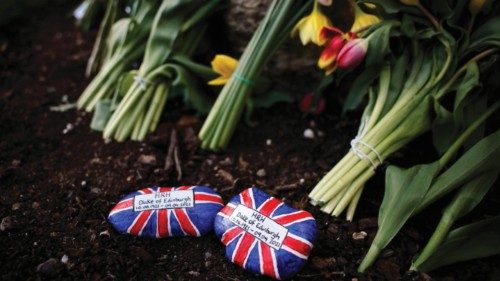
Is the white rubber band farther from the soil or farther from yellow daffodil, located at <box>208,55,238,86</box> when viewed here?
yellow daffodil, located at <box>208,55,238,86</box>

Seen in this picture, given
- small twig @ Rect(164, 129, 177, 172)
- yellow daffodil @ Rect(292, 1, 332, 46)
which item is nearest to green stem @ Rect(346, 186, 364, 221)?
yellow daffodil @ Rect(292, 1, 332, 46)

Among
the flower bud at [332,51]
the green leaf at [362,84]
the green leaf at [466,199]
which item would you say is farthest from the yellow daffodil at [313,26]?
the green leaf at [466,199]

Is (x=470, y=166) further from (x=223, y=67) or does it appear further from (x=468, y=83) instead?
(x=223, y=67)

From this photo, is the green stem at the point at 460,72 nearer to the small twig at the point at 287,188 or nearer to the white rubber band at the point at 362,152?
the white rubber band at the point at 362,152

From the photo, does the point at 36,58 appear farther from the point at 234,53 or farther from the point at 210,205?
the point at 210,205

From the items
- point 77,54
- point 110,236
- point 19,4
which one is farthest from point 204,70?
point 19,4

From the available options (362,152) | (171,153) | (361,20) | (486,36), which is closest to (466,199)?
(362,152)
